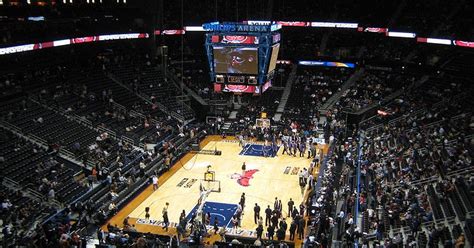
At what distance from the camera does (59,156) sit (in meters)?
25.4

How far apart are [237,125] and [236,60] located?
1413cm

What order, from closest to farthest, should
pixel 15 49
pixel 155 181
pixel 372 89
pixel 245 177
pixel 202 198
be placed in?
pixel 202 198 → pixel 155 181 → pixel 245 177 → pixel 15 49 → pixel 372 89

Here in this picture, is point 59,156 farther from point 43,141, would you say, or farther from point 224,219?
point 224,219

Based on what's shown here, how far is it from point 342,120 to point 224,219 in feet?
60.5

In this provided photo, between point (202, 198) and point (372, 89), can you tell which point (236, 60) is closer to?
point (202, 198)

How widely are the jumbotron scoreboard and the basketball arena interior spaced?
0.26 feet

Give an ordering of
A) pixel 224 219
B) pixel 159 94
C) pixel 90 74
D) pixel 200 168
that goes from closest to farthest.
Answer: pixel 224 219
pixel 200 168
pixel 90 74
pixel 159 94

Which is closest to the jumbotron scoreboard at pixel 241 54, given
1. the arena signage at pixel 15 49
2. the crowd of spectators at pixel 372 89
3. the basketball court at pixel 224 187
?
the basketball court at pixel 224 187

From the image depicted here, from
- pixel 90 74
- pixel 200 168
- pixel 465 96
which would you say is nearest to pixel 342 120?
pixel 465 96

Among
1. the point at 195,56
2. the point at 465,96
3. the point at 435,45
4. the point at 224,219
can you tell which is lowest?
the point at 224,219

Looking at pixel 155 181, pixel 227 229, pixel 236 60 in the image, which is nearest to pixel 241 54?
pixel 236 60

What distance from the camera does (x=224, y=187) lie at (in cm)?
2669

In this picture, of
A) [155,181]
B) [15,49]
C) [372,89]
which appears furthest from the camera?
[372,89]

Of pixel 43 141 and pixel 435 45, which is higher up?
pixel 435 45
